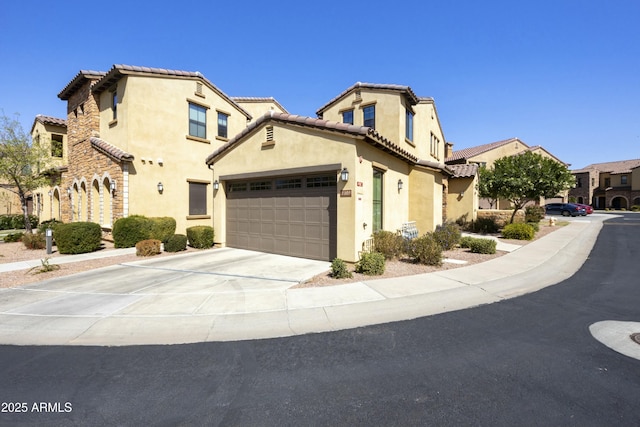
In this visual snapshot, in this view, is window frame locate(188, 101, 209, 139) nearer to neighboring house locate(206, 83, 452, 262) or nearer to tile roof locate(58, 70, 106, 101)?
neighboring house locate(206, 83, 452, 262)

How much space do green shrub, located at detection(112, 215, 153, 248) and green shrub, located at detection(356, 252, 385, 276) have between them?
10.6 metres

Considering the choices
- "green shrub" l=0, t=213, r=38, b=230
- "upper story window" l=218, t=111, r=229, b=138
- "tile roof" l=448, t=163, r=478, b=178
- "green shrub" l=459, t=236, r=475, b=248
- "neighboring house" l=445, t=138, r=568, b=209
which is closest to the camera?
"green shrub" l=459, t=236, r=475, b=248

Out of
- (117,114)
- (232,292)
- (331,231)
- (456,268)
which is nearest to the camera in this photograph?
(232,292)

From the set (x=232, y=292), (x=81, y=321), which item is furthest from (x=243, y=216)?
(x=81, y=321)

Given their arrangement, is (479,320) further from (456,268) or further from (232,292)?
(232,292)

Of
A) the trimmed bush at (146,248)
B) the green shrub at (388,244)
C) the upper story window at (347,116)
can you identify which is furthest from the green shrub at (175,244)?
the upper story window at (347,116)

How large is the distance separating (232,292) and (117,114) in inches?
532

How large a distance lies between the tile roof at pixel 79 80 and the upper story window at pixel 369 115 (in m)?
15.5

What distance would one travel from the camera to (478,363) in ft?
11.5

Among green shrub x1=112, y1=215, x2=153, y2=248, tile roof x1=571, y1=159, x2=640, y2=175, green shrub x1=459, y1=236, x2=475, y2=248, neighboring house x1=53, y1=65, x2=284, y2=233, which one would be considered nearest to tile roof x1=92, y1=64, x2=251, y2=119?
neighboring house x1=53, y1=65, x2=284, y2=233

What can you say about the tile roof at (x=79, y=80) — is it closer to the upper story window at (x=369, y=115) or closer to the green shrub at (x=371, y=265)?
the upper story window at (x=369, y=115)

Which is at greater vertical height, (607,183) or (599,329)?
(607,183)

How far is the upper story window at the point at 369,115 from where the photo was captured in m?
16.1

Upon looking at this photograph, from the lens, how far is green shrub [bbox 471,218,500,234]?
17.7 m
